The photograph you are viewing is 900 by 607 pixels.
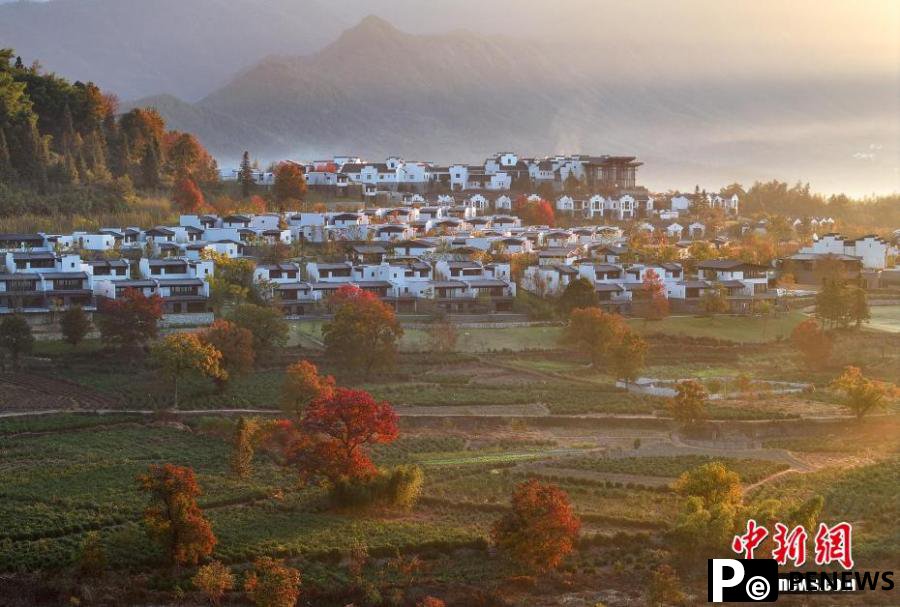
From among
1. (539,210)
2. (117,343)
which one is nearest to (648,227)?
(539,210)

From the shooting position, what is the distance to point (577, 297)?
1495 inches

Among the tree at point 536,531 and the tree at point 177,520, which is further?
the tree at point 177,520

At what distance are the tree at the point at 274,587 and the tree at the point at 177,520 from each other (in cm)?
112

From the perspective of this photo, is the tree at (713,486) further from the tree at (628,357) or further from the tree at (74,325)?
the tree at (74,325)

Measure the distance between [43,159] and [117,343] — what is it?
18611 mm

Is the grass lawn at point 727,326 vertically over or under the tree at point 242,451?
over

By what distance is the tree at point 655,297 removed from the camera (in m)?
39.7

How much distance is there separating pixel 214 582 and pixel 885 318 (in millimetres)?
29977

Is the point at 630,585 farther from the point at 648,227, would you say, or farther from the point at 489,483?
the point at 648,227

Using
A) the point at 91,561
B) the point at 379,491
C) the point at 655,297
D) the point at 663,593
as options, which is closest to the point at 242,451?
the point at 379,491

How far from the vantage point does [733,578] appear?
18531 mm
